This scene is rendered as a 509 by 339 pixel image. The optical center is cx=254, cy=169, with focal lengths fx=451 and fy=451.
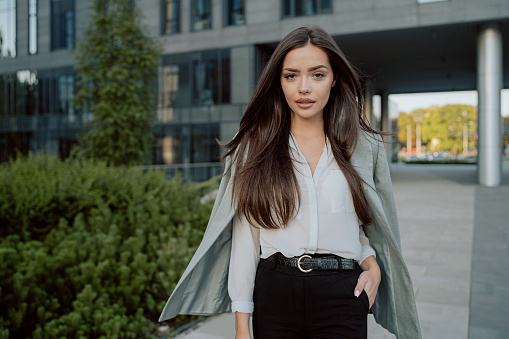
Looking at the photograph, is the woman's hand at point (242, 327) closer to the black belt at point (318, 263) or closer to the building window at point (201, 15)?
the black belt at point (318, 263)

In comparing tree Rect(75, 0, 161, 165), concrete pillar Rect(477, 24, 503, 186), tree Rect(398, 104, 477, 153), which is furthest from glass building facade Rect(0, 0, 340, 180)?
tree Rect(398, 104, 477, 153)

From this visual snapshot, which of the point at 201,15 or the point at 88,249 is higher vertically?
the point at 201,15

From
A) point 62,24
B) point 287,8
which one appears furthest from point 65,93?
point 287,8

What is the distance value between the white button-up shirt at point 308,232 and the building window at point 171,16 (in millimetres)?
22337

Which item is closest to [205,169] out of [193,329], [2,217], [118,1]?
[118,1]

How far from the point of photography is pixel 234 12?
2142 centimetres

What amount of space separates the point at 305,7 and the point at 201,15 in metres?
5.41

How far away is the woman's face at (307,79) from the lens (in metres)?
1.84

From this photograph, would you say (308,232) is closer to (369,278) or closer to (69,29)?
(369,278)

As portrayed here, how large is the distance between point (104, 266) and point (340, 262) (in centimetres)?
289

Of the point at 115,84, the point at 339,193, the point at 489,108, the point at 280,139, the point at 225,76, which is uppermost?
the point at 225,76

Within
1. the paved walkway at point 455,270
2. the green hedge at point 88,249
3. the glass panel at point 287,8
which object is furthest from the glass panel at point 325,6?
the green hedge at point 88,249

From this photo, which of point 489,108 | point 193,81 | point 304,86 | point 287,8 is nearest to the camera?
point 304,86

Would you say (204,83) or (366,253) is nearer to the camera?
(366,253)
